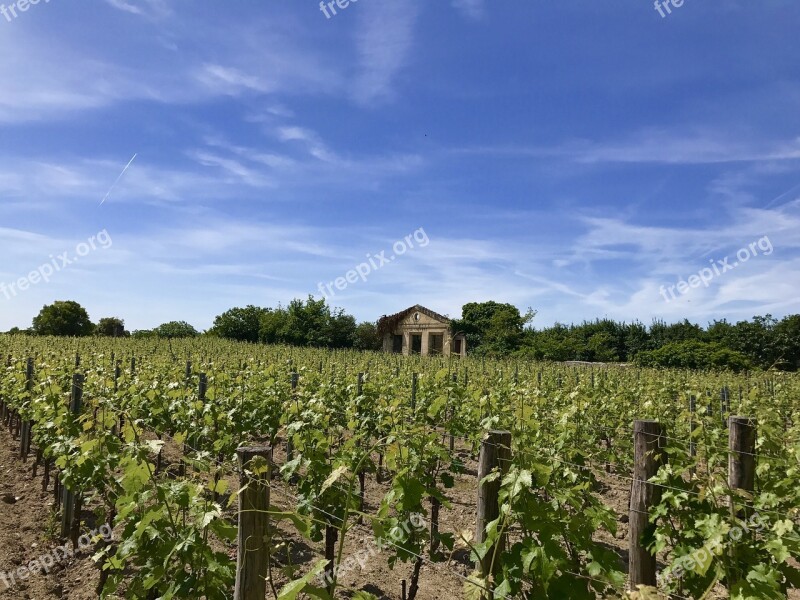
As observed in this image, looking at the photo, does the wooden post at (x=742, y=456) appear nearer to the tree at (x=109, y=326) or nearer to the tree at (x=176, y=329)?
the tree at (x=176, y=329)

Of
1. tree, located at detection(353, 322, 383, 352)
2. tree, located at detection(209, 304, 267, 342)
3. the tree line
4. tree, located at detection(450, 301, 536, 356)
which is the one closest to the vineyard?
the tree line

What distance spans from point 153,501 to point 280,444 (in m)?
4.97

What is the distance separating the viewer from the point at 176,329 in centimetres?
4662

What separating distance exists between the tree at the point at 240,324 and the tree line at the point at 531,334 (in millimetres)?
72

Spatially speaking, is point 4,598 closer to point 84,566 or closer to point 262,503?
point 84,566

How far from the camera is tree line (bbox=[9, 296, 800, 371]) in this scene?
27984 millimetres

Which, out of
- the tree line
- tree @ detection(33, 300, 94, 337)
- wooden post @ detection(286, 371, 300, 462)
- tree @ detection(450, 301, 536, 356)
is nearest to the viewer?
wooden post @ detection(286, 371, 300, 462)

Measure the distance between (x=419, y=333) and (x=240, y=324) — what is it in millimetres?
13388

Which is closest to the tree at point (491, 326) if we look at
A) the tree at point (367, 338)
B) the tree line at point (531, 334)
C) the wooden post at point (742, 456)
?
the tree line at point (531, 334)

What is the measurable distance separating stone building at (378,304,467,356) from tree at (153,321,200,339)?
1713 cm

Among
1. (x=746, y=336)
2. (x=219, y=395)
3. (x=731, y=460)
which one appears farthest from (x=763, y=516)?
(x=746, y=336)

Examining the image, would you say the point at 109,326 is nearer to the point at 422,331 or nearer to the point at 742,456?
the point at 422,331

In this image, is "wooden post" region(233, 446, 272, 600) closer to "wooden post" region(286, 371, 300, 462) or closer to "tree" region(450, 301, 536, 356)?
"wooden post" region(286, 371, 300, 462)

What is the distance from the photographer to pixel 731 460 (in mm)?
3389
